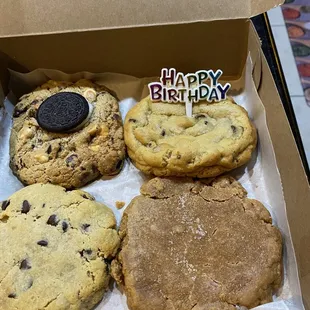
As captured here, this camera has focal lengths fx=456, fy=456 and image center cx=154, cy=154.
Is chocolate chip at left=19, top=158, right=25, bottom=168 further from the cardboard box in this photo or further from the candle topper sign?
the candle topper sign

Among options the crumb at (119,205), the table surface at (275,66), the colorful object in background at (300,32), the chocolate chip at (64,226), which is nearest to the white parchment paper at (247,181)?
the crumb at (119,205)

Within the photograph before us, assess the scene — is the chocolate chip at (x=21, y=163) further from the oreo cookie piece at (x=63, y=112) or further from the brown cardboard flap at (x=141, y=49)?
the brown cardboard flap at (x=141, y=49)

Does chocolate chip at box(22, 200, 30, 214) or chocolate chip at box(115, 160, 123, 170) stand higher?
chocolate chip at box(22, 200, 30, 214)

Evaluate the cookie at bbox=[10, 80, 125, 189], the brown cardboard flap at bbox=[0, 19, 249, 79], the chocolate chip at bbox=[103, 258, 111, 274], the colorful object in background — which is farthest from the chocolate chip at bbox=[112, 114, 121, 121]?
the colorful object in background

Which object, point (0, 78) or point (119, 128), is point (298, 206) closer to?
point (119, 128)

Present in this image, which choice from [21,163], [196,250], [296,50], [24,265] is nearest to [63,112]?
[21,163]

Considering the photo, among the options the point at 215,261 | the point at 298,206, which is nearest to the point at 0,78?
the point at 215,261
